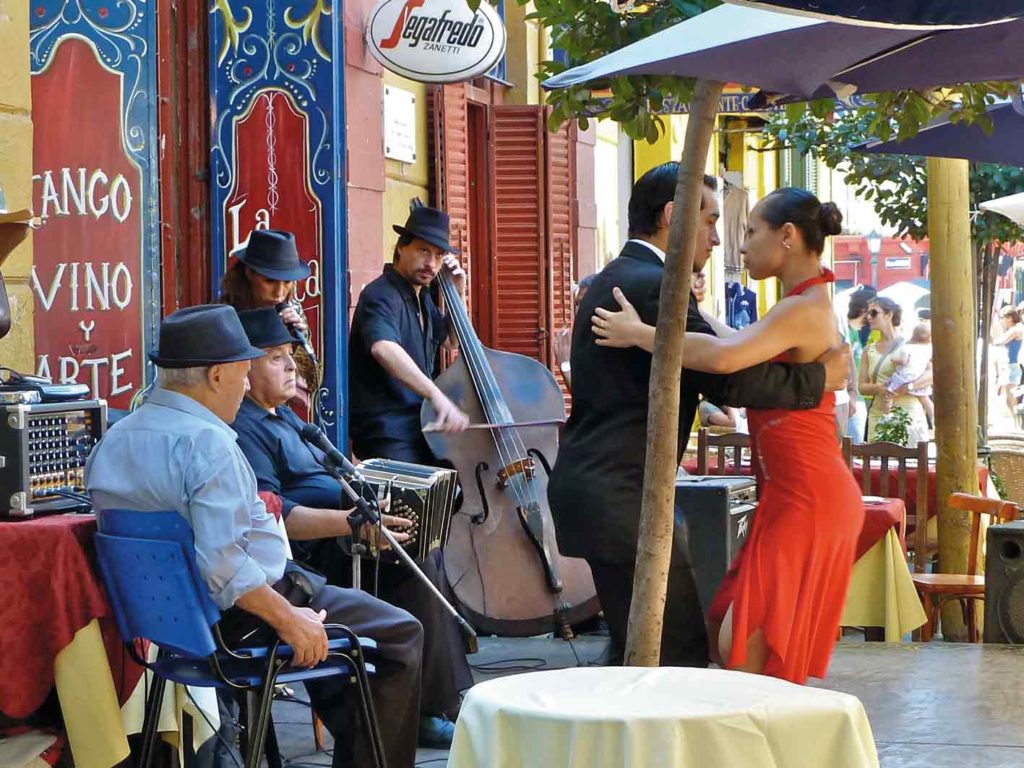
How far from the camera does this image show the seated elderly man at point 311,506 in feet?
18.6

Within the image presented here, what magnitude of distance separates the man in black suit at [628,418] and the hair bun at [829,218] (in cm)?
33

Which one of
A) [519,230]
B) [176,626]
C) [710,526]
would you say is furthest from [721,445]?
[176,626]

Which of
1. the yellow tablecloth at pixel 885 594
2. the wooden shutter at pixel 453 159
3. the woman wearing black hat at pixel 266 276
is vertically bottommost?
the yellow tablecloth at pixel 885 594

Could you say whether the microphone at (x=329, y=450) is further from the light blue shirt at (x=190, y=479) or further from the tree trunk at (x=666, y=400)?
the tree trunk at (x=666, y=400)

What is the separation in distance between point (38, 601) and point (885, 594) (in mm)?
4318

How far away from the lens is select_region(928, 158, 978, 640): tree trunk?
29.5 feet

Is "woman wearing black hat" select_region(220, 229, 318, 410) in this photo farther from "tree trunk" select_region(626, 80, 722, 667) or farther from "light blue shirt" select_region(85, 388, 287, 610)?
"tree trunk" select_region(626, 80, 722, 667)

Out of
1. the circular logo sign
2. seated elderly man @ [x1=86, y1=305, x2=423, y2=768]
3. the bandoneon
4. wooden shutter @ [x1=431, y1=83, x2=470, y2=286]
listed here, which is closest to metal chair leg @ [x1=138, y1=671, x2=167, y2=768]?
seated elderly man @ [x1=86, y1=305, x2=423, y2=768]

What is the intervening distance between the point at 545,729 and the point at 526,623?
4.53 metres

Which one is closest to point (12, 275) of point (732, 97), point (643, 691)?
point (643, 691)

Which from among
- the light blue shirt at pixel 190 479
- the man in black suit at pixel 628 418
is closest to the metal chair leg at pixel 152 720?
the light blue shirt at pixel 190 479

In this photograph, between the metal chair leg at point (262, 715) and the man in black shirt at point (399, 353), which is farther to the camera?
the man in black shirt at point (399, 353)

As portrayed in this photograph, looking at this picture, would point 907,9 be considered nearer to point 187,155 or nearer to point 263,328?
point 263,328

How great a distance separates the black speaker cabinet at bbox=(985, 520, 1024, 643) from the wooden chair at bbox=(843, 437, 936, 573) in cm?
107
